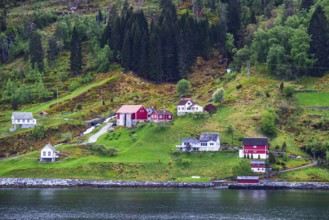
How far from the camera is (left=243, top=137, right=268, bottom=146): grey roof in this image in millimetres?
129250

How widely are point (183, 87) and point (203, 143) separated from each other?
30101 mm

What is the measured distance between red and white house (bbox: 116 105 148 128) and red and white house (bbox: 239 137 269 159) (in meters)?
28.7

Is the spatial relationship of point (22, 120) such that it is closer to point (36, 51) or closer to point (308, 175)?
point (36, 51)

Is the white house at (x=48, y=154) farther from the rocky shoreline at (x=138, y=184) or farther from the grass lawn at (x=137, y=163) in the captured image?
the rocky shoreline at (x=138, y=184)

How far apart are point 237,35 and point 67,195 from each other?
87581mm

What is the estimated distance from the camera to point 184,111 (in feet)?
485

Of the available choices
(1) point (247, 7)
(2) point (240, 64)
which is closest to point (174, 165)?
(2) point (240, 64)

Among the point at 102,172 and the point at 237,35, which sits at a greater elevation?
the point at 237,35

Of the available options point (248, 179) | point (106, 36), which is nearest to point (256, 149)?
point (248, 179)

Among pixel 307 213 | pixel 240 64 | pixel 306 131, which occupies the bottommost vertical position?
pixel 307 213

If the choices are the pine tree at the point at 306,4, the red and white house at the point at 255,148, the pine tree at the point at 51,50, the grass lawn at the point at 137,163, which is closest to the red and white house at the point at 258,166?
the red and white house at the point at 255,148

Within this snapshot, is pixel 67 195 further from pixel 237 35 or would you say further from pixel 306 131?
pixel 237 35

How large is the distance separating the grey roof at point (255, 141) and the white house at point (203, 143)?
21.3ft

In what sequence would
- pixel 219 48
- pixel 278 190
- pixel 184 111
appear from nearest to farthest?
pixel 278 190 < pixel 184 111 < pixel 219 48
